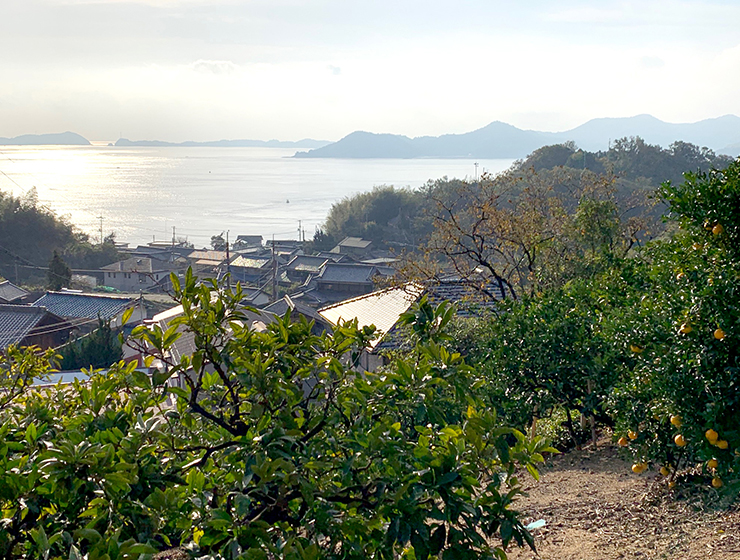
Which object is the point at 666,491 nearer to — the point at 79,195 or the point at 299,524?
the point at 299,524

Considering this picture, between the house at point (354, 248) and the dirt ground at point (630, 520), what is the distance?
3873 cm

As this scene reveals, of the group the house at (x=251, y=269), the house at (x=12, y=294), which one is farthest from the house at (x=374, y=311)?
the house at (x=251, y=269)

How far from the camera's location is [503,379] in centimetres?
631

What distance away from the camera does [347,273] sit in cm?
3462

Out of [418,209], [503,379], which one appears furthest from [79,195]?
[503,379]

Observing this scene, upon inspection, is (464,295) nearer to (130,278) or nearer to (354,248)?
(130,278)

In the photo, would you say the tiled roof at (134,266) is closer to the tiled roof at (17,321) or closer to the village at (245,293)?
the village at (245,293)

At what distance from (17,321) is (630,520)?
19.6m

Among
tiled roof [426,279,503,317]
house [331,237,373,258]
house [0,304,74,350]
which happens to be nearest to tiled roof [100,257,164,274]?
house [331,237,373,258]

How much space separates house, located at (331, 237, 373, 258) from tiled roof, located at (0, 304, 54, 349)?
25.6m

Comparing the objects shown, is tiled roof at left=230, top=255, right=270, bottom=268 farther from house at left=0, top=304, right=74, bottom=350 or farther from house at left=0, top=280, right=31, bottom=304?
house at left=0, top=304, right=74, bottom=350

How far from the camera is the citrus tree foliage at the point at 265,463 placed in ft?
6.28

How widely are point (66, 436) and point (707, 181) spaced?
11.4 ft

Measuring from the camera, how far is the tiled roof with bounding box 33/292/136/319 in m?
24.1
